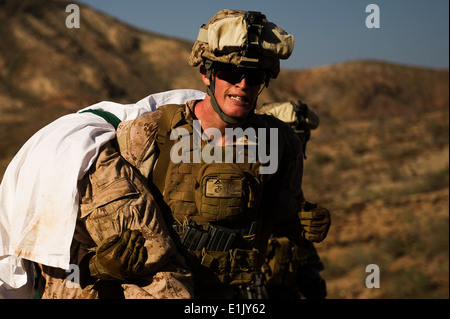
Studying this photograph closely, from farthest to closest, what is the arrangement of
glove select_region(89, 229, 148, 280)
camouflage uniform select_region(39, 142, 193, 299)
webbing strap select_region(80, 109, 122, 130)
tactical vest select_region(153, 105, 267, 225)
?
webbing strap select_region(80, 109, 122, 130) → tactical vest select_region(153, 105, 267, 225) → camouflage uniform select_region(39, 142, 193, 299) → glove select_region(89, 229, 148, 280)

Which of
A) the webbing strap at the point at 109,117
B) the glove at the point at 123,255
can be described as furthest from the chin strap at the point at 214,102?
the glove at the point at 123,255

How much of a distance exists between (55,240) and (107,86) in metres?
39.2

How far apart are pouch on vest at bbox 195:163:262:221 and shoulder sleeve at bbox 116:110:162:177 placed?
31 centimetres

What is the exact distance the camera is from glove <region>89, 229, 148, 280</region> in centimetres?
250

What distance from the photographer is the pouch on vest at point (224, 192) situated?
3.15 meters

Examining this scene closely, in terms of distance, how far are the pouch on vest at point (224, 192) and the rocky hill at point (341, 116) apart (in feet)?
25.1

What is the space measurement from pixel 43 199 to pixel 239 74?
128 centimetres

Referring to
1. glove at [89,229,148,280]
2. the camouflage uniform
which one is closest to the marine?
the camouflage uniform

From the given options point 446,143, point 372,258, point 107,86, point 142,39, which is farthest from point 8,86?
point 372,258

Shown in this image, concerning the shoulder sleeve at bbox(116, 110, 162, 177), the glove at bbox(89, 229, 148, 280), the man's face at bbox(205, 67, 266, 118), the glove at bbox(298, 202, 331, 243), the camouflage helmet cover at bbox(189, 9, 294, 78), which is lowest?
the glove at bbox(89, 229, 148, 280)

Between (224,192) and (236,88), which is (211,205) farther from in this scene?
(236,88)

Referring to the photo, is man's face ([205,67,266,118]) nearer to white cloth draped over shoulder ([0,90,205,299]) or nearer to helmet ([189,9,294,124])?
helmet ([189,9,294,124])

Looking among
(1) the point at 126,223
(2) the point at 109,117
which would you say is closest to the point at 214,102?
(2) the point at 109,117

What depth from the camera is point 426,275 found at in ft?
34.3
